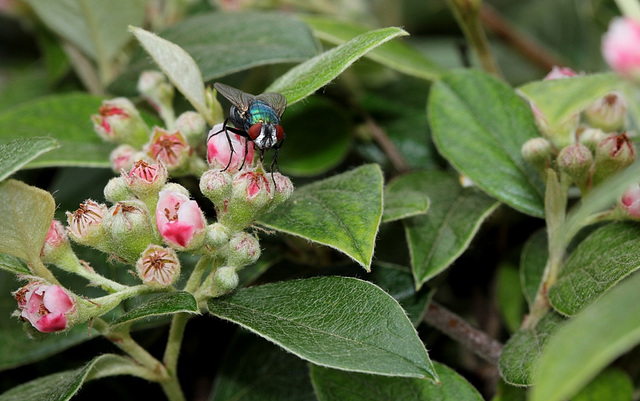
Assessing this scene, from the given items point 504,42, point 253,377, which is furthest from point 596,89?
point 504,42

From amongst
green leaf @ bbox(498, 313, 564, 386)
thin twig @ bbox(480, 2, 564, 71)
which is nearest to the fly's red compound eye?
green leaf @ bbox(498, 313, 564, 386)

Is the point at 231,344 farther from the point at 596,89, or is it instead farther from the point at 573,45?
the point at 573,45

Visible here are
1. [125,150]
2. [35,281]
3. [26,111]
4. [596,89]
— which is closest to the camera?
[596,89]

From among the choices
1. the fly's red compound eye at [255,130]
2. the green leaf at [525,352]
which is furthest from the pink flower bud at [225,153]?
the green leaf at [525,352]

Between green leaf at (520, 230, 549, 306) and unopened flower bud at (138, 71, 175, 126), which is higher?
unopened flower bud at (138, 71, 175, 126)

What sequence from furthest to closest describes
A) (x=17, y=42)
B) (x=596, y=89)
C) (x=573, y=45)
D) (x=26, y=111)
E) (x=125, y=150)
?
(x=17, y=42) → (x=573, y=45) → (x=26, y=111) → (x=125, y=150) → (x=596, y=89)

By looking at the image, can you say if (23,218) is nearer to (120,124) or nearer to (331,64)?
(120,124)

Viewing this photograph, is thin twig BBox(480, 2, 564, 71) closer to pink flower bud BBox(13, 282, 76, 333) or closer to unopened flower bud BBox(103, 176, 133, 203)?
unopened flower bud BBox(103, 176, 133, 203)

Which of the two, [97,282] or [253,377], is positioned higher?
[97,282]
